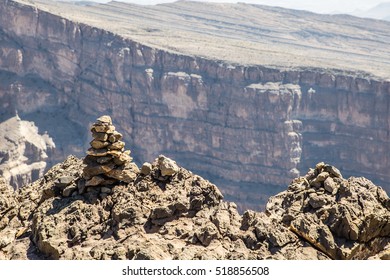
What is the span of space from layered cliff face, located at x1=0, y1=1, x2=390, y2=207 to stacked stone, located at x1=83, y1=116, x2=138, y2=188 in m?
97.8

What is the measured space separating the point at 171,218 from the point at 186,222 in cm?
49

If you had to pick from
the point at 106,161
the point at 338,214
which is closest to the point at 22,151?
the point at 106,161

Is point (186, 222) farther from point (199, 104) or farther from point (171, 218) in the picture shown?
point (199, 104)

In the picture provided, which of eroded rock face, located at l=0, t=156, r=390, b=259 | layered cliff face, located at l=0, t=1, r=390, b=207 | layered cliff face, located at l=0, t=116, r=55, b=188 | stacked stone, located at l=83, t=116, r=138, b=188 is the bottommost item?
layered cliff face, located at l=0, t=116, r=55, b=188

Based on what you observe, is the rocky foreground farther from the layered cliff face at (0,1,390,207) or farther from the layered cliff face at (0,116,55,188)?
the layered cliff face at (0,1,390,207)

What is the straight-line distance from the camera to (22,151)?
11562cm

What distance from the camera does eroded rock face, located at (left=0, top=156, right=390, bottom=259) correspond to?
1789 centimetres

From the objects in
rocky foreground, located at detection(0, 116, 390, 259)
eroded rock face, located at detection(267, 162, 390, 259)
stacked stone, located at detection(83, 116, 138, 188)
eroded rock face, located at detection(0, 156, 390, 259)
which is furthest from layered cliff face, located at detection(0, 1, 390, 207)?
eroded rock face, located at detection(0, 156, 390, 259)

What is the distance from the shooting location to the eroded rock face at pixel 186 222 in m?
17.9

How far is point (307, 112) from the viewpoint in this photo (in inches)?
4993

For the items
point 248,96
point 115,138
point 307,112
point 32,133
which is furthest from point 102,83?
point 115,138

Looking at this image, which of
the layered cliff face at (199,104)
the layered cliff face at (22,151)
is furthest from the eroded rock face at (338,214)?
the layered cliff face at (199,104)

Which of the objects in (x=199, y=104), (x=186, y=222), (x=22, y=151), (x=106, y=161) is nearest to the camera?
(x=186, y=222)

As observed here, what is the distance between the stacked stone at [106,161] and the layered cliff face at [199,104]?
9778 cm
